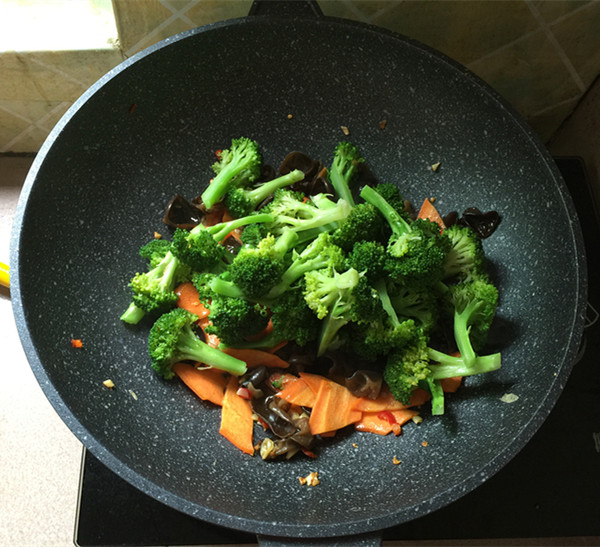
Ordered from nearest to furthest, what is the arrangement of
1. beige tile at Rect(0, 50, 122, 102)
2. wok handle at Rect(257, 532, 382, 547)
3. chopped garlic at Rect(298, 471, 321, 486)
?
wok handle at Rect(257, 532, 382, 547), chopped garlic at Rect(298, 471, 321, 486), beige tile at Rect(0, 50, 122, 102)

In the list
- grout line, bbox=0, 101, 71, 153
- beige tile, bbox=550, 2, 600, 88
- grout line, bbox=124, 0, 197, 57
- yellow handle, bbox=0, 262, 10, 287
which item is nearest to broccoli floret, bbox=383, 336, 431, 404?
beige tile, bbox=550, 2, 600, 88

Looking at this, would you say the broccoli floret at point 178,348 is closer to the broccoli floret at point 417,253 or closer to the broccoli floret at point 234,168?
the broccoli floret at point 234,168

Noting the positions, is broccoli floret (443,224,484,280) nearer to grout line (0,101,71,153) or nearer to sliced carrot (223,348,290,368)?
sliced carrot (223,348,290,368)

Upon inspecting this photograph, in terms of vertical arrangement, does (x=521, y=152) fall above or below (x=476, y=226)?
above

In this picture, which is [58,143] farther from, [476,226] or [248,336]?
[476,226]

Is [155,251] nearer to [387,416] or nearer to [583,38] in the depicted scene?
[387,416]

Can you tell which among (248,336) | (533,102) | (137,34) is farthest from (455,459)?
(137,34)
